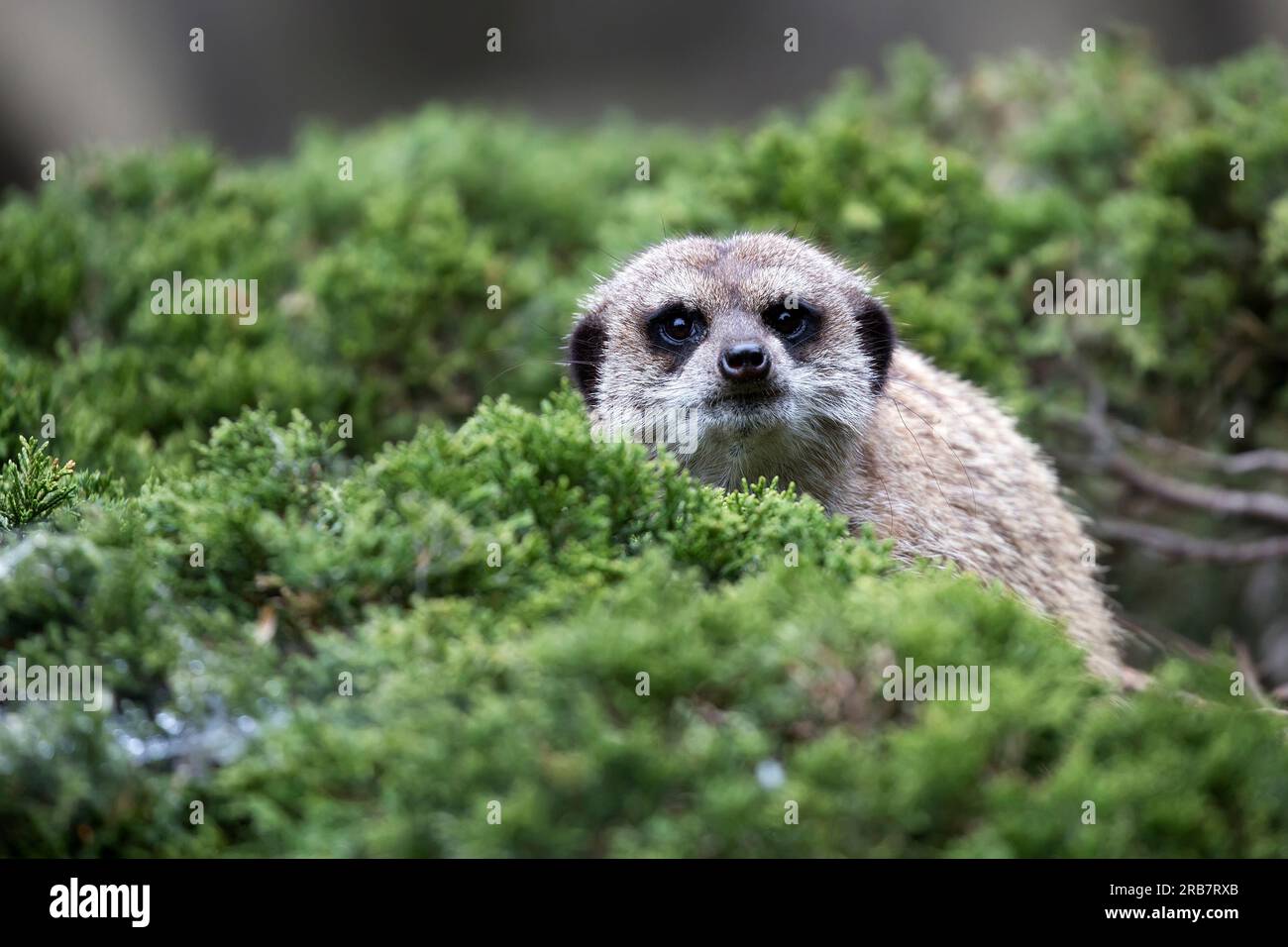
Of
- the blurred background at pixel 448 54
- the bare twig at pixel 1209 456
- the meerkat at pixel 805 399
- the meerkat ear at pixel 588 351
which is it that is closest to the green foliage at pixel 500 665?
the meerkat at pixel 805 399

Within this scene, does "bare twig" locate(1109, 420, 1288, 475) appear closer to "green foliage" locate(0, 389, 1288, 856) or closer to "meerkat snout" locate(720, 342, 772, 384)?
"meerkat snout" locate(720, 342, 772, 384)

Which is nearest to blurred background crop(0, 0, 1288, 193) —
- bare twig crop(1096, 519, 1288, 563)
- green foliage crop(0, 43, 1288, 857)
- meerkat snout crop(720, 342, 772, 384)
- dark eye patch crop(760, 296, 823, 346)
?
bare twig crop(1096, 519, 1288, 563)

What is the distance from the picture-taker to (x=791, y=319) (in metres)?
6.18

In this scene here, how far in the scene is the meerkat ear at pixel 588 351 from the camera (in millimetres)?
6531

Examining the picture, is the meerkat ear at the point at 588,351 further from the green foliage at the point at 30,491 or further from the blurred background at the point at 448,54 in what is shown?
the blurred background at the point at 448,54

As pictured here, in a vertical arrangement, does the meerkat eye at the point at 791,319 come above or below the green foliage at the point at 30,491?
above

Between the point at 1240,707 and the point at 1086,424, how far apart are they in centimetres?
557

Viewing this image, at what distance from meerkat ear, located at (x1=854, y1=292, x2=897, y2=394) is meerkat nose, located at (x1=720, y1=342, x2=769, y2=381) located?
86 cm

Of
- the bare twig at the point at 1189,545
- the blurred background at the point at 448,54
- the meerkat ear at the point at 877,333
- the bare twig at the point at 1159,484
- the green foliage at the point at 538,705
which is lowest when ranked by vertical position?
the green foliage at the point at 538,705

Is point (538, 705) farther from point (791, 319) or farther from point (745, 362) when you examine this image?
point (791, 319)

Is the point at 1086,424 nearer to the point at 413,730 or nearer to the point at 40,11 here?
the point at 413,730

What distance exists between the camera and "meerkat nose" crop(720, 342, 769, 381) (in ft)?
18.4

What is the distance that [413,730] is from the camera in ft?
11.3
